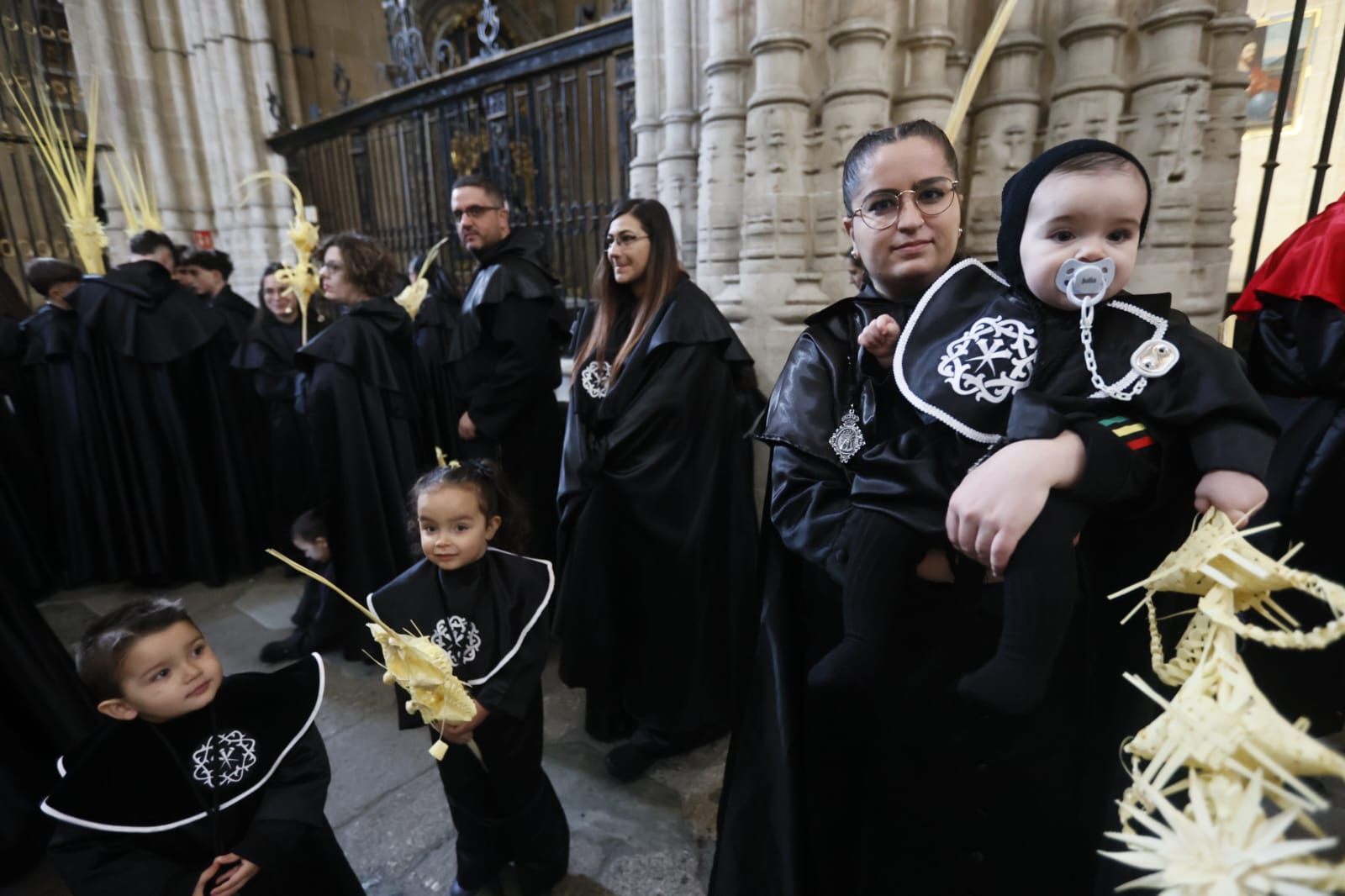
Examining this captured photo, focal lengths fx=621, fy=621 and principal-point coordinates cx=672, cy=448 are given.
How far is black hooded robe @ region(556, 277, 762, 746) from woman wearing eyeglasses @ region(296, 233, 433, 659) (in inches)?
46.7

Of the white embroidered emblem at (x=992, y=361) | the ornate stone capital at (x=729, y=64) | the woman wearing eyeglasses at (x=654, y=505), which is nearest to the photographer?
the white embroidered emblem at (x=992, y=361)

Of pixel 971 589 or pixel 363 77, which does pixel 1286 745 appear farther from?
pixel 363 77

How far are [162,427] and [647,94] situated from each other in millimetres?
3559

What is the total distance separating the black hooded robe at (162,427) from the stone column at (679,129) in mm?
2920

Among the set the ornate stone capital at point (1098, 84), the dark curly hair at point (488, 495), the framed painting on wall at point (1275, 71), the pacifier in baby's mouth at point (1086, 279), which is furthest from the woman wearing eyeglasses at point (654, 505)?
the framed painting on wall at point (1275, 71)

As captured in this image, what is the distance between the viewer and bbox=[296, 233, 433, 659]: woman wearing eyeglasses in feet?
9.53

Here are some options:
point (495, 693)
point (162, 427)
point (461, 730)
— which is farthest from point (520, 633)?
point (162, 427)

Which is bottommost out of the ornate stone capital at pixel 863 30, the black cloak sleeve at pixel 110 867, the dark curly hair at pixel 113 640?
the black cloak sleeve at pixel 110 867

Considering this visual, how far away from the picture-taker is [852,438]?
3.86 ft

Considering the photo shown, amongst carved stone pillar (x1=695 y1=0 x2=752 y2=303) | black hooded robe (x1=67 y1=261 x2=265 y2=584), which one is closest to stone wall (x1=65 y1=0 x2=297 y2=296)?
black hooded robe (x1=67 y1=261 x2=265 y2=584)

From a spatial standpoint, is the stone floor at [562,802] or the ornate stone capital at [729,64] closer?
the stone floor at [562,802]

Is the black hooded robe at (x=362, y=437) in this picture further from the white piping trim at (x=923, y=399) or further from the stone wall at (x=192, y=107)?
the stone wall at (x=192, y=107)

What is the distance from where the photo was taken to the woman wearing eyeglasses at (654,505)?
2.26m

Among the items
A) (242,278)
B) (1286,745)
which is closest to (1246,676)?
(1286,745)
